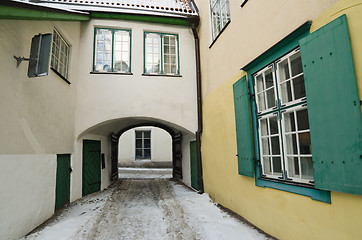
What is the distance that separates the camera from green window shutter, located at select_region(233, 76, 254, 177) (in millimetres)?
4371

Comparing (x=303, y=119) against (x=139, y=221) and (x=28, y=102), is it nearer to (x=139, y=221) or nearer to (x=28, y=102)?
(x=139, y=221)

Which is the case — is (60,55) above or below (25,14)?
above

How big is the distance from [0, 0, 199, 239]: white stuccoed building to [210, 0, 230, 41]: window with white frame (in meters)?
1.05

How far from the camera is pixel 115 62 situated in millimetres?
7195

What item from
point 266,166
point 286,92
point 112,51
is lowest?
point 266,166

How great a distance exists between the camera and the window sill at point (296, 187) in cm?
276

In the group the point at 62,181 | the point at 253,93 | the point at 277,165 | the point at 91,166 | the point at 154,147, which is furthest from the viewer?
the point at 154,147

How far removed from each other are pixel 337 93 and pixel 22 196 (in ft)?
17.0

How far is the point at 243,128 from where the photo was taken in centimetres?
457

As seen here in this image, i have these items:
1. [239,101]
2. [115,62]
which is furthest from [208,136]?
[115,62]

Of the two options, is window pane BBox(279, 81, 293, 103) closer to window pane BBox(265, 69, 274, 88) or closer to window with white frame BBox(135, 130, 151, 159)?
window pane BBox(265, 69, 274, 88)

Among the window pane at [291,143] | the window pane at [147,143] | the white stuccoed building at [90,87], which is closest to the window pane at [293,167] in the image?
the window pane at [291,143]

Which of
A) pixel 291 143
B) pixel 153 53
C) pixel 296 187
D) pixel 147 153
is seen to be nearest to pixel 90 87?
pixel 153 53

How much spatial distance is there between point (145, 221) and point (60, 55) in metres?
4.72
